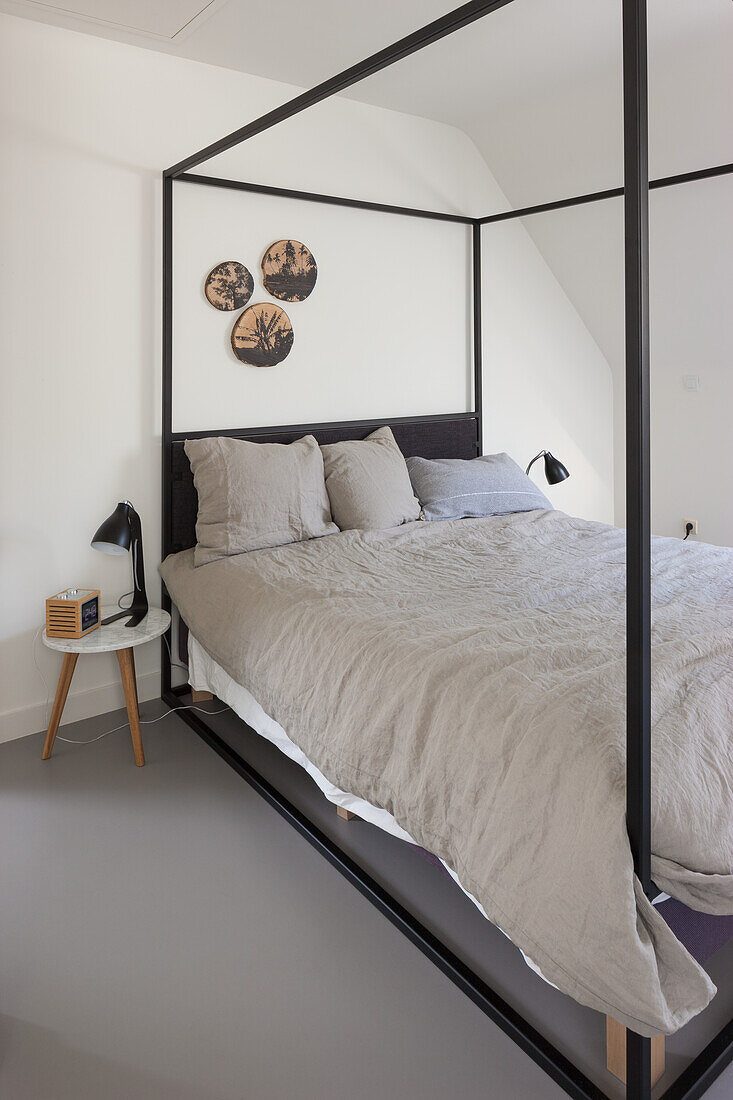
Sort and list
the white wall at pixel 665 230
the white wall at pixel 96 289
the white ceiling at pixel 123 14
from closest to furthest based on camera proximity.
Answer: the white ceiling at pixel 123 14 → the white wall at pixel 96 289 → the white wall at pixel 665 230

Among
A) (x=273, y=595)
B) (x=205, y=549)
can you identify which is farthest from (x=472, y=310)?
(x=273, y=595)

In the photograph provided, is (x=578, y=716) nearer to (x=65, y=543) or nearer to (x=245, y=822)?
(x=245, y=822)

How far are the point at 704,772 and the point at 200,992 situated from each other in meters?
1.17

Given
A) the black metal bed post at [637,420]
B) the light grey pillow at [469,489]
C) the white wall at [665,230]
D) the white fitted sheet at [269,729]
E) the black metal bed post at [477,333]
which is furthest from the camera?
the black metal bed post at [477,333]

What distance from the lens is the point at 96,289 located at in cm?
291

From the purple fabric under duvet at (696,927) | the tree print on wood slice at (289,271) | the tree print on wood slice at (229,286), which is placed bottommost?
the purple fabric under duvet at (696,927)

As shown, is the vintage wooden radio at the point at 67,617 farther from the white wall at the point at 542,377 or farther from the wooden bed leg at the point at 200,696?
the white wall at the point at 542,377

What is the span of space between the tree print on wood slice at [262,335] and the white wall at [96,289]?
0.07 meters

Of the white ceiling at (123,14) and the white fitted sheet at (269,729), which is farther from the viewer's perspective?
the white ceiling at (123,14)

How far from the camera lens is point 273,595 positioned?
2514 mm

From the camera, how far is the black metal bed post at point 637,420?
4.04ft

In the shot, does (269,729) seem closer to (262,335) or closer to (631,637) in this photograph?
(631,637)

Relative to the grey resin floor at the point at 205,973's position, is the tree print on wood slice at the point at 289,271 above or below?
above

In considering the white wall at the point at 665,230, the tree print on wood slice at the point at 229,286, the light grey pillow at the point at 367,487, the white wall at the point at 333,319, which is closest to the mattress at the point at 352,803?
the light grey pillow at the point at 367,487
